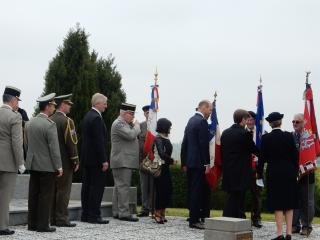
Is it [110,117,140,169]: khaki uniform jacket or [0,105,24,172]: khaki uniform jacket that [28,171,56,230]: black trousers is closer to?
[0,105,24,172]: khaki uniform jacket

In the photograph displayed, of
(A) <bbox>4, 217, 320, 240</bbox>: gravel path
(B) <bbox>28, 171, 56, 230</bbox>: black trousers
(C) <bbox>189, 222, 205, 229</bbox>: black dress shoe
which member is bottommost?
(A) <bbox>4, 217, 320, 240</bbox>: gravel path

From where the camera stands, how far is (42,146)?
30.6 feet

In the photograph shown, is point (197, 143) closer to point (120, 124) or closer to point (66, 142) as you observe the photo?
point (120, 124)

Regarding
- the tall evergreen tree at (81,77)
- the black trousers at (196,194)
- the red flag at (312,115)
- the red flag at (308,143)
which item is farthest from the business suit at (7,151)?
the tall evergreen tree at (81,77)

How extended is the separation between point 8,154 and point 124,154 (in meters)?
2.71

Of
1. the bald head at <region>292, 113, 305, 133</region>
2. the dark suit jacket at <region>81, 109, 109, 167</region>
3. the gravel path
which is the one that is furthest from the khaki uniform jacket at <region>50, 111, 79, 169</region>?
the bald head at <region>292, 113, 305, 133</region>

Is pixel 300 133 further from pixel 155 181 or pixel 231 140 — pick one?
pixel 155 181

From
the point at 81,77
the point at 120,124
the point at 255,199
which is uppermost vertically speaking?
the point at 81,77

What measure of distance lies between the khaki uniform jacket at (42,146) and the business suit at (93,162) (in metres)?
1.11

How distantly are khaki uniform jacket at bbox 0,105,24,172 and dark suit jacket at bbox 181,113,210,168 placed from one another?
117 inches

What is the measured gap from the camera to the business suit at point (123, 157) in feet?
36.1

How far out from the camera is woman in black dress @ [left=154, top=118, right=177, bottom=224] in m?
10.9

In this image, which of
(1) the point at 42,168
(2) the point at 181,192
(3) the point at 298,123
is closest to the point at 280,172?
(3) the point at 298,123

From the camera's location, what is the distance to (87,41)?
1650 cm
